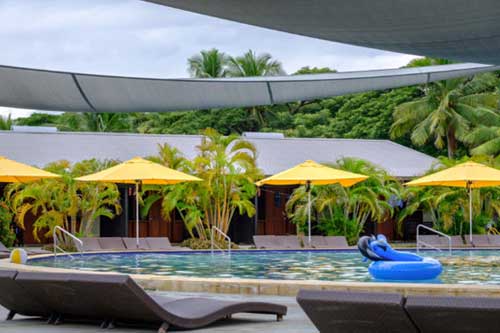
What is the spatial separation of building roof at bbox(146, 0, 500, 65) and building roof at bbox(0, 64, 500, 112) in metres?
12.7

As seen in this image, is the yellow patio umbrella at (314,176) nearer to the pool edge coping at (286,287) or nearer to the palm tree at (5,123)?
the pool edge coping at (286,287)

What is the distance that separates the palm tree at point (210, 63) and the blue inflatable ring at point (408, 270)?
128ft

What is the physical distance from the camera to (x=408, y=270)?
13.5 m

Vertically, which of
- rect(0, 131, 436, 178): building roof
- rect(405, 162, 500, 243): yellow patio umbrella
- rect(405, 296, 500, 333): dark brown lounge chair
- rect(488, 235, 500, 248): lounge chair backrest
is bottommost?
rect(488, 235, 500, 248): lounge chair backrest

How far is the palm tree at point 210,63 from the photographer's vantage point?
170 ft

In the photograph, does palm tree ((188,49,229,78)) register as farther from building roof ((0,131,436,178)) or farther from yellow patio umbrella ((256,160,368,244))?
yellow patio umbrella ((256,160,368,244))

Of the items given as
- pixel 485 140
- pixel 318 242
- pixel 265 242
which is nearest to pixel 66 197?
pixel 265 242

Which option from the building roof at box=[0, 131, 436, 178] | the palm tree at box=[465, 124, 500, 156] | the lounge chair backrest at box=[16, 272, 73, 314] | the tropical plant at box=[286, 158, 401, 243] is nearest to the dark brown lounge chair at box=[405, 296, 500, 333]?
the lounge chair backrest at box=[16, 272, 73, 314]

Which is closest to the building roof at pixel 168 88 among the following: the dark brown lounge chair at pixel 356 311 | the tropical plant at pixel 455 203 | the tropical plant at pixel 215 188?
the tropical plant at pixel 215 188

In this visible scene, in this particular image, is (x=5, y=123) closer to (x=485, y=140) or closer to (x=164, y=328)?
(x=485, y=140)

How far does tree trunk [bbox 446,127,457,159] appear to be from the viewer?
123 ft

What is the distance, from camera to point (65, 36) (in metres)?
50.5

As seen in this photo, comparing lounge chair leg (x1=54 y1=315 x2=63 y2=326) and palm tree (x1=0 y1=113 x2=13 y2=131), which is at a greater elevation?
palm tree (x1=0 y1=113 x2=13 y2=131)

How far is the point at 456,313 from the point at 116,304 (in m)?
3.31
